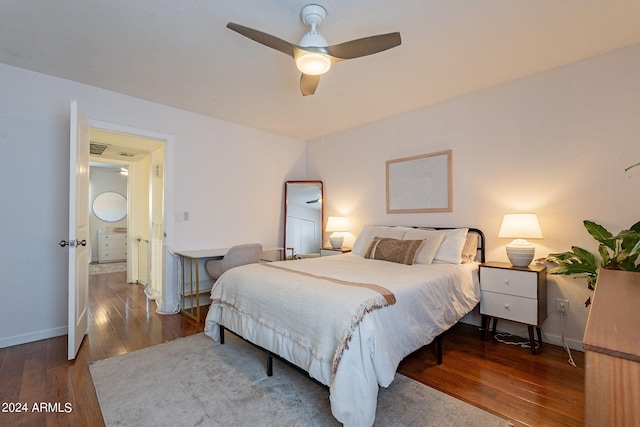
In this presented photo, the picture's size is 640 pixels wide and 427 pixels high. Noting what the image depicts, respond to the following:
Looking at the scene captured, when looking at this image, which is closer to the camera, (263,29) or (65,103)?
(263,29)

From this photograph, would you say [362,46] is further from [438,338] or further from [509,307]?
[509,307]

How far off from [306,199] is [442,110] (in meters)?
2.37

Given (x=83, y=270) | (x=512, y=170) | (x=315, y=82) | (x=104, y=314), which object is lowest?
(x=104, y=314)

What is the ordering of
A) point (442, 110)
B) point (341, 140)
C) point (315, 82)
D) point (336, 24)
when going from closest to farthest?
point (336, 24), point (315, 82), point (442, 110), point (341, 140)

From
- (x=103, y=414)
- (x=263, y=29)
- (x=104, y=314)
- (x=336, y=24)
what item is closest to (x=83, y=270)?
(x=104, y=314)

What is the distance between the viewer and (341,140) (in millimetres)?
4570

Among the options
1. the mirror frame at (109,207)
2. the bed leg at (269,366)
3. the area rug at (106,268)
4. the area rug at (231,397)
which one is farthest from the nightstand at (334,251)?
the mirror frame at (109,207)

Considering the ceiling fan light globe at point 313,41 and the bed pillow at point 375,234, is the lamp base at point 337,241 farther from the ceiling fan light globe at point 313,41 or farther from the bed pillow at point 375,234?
the ceiling fan light globe at point 313,41

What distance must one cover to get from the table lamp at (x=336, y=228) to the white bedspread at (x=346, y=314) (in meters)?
1.44

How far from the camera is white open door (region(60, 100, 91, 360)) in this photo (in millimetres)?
2326

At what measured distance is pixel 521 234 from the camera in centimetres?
261

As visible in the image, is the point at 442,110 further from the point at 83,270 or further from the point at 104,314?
the point at 104,314

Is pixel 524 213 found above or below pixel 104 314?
above

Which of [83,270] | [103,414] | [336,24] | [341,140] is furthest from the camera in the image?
[341,140]
